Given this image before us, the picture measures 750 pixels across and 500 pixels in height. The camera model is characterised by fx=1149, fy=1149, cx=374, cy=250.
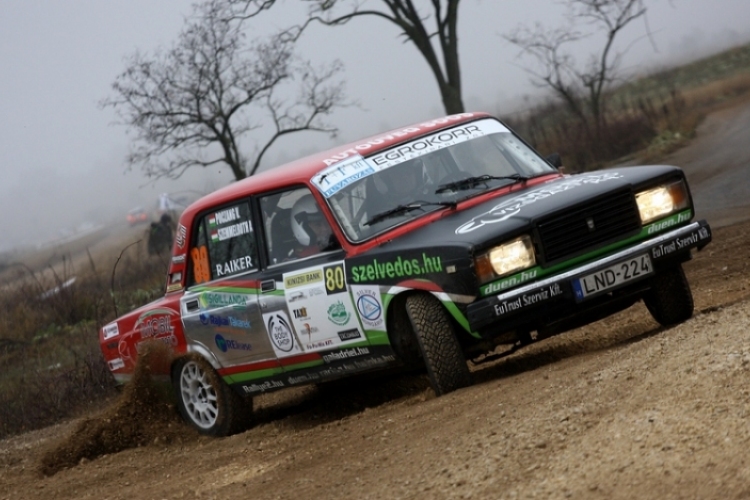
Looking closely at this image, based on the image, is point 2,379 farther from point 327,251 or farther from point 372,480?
point 372,480

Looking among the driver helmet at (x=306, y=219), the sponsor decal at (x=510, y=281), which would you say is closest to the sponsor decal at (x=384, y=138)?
the driver helmet at (x=306, y=219)

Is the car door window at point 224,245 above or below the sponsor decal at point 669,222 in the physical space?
above

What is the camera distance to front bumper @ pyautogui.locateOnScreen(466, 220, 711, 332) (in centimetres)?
662

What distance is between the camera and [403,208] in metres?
7.45

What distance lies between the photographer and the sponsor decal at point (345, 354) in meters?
7.41

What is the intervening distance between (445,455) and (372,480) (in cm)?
36

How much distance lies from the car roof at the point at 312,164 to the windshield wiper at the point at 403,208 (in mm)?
563

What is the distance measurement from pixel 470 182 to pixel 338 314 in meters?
1.27

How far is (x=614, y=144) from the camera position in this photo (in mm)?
23938

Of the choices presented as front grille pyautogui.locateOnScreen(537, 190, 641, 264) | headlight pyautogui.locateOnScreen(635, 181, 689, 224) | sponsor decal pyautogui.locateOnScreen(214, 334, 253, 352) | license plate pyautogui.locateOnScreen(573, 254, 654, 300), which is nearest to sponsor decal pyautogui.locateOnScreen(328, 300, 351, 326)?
sponsor decal pyautogui.locateOnScreen(214, 334, 253, 352)

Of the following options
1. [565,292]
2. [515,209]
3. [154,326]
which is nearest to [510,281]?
[565,292]

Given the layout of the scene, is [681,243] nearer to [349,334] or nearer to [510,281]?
[510,281]

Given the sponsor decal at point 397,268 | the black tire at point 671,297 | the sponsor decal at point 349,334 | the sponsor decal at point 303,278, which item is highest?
the sponsor decal at point 303,278

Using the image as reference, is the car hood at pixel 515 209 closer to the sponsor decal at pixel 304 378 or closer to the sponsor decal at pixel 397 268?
the sponsor decal at pixel 397 268
